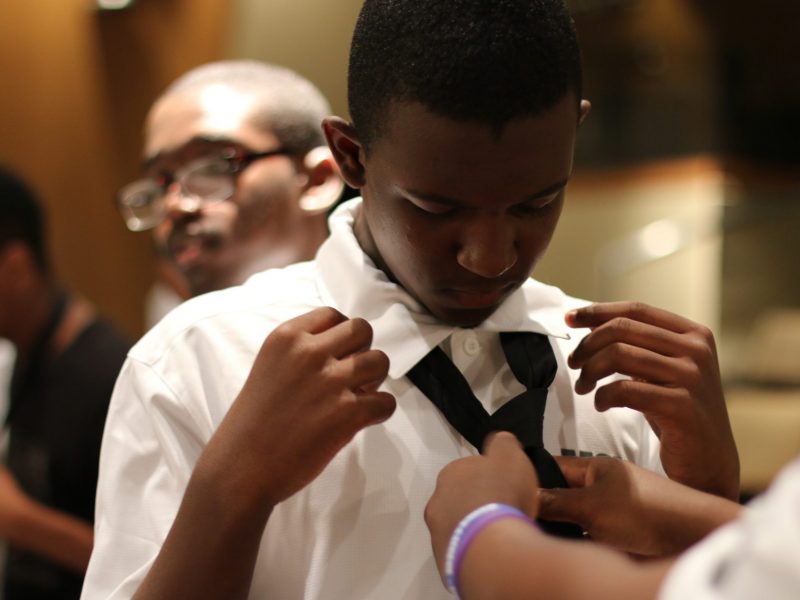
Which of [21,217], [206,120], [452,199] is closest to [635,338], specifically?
[452,199]

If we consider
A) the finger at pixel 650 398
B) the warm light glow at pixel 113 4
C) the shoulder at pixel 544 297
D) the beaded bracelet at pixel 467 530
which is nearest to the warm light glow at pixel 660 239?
the warm light glow at pixel 113 4

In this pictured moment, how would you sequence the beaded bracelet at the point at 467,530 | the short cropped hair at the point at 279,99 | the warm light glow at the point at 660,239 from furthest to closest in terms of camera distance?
the warm light glow at the point at 660,239
the short cropped hair at the point at 279,99
the beaded bracelet at the point at 467,530

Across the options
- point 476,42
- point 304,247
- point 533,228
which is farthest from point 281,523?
point 304,247

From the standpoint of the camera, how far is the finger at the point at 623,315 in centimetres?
118

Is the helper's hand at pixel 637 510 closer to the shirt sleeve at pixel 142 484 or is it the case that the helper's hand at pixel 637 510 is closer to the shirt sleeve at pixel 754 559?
the shirt sleeve at pixel 754 559

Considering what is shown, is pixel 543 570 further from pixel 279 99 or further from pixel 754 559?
pixel 279 99

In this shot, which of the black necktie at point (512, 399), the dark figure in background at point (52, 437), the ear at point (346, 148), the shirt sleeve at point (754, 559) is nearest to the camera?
the shirt sleeve at point (754, 559)

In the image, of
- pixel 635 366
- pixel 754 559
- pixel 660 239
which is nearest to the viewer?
pixel 754 559

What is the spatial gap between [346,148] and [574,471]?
17.8 inches

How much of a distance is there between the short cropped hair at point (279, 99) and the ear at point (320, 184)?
0.19ft

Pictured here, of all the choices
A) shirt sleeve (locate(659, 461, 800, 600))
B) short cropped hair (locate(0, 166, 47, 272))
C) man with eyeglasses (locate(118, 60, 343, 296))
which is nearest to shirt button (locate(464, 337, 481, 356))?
shirt sleeve (locate(659, 461, 800, 600))

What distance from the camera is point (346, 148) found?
4.09 feet

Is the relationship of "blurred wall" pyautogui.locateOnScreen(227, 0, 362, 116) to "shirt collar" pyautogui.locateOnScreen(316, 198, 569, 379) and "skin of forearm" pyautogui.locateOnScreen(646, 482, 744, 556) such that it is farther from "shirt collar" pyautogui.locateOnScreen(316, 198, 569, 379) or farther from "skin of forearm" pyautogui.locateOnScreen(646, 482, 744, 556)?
"skin of forearm" pyautogui.locateOnScreen(646, 482, 744, 556)

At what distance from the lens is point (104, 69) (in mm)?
3832
